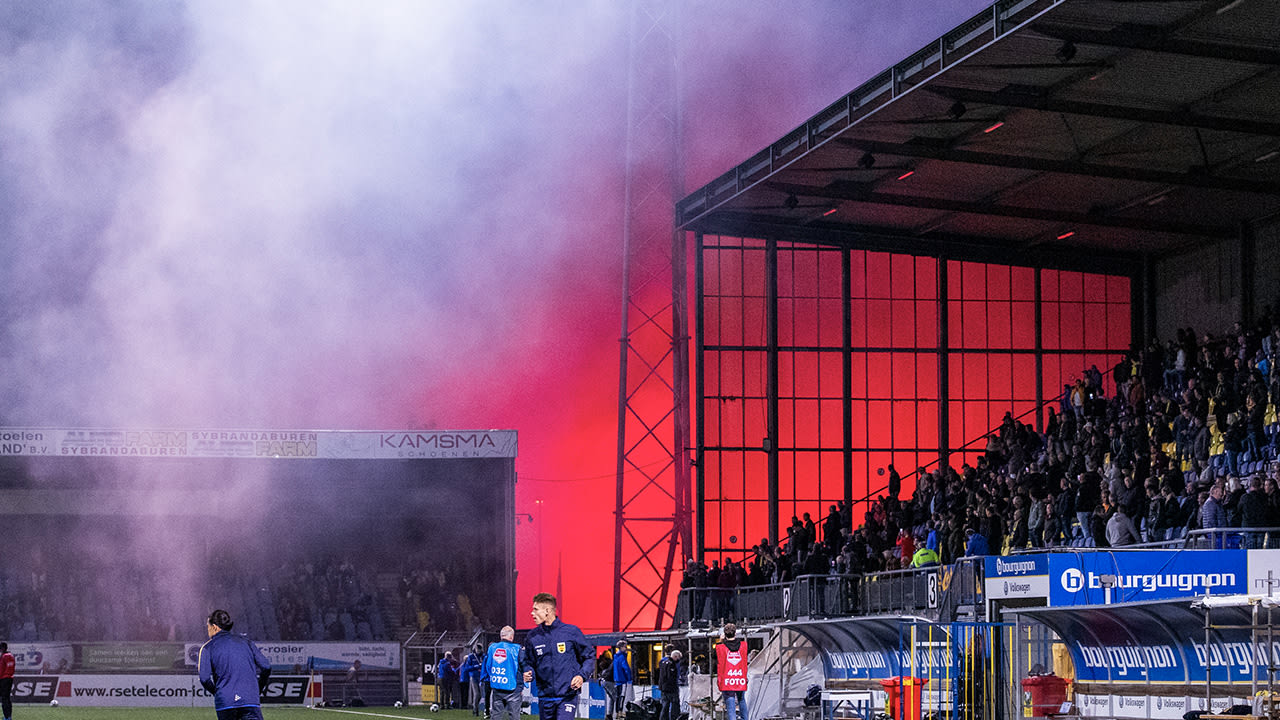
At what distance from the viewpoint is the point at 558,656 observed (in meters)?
13.3

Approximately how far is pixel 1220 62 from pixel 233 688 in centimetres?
1949

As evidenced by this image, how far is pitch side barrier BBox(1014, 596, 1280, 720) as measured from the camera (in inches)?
613

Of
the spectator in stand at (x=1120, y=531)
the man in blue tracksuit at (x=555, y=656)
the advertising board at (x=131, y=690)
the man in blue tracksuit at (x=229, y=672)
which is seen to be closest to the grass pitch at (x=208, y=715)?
the advertising board at (x=131, y=690)

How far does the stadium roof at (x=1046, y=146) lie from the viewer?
25359 millimetres

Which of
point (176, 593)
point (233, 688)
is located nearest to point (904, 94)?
point (233, 688)

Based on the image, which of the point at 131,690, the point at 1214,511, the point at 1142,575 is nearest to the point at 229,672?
the point at 1142,575

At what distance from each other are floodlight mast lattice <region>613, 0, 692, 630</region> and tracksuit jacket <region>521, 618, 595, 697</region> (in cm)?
2608

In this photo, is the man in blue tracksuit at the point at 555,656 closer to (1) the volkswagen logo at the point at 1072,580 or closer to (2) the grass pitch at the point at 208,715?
(1) the volkswagen logo at the point at 1072,580

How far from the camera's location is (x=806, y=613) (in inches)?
1207

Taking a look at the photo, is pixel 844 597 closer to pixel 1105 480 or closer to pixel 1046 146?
pixel 1105 480

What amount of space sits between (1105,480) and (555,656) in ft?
55.9

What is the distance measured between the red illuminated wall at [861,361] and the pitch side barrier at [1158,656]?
74.7 feet

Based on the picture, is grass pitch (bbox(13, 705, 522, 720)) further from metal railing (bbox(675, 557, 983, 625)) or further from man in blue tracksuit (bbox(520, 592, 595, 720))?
man in blue tracksuit (bbox(520, 592, 595, 720))

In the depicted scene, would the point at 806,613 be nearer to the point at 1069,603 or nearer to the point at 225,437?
the point at 1069,603
